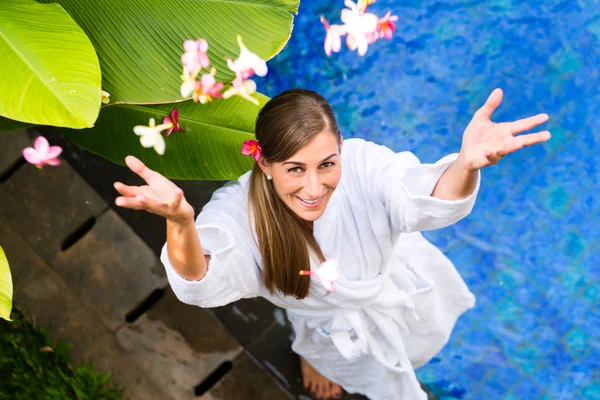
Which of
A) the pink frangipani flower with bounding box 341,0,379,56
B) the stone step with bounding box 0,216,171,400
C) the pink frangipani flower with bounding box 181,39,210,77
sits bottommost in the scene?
the stone step with bounding box 0,216,171,400

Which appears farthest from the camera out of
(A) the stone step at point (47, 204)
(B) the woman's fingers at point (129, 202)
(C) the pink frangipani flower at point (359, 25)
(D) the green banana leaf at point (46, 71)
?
(A) the stone step at point (47, 204)

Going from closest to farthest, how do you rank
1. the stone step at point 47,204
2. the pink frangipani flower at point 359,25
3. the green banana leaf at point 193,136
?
the pink frangipani flower at point 359,25, the green banana leaf at point 193,136, the stone step at point 47,204

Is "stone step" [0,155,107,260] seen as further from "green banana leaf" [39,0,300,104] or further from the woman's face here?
the woman's face

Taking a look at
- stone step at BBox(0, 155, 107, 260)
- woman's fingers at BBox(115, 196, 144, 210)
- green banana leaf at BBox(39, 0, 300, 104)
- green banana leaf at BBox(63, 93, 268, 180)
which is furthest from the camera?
stone step at BBox(0, 155, 107, 260)

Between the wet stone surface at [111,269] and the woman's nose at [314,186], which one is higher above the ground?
the woman's nose at [314,186]

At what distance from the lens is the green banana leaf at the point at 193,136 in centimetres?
200

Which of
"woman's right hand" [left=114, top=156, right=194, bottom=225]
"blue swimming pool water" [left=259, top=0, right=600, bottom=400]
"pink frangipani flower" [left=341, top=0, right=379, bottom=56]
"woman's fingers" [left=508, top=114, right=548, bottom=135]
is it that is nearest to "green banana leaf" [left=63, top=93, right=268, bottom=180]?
"pink frangipani flower" [left=341, top=0, right=379, bottom=56]

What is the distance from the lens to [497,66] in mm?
3270

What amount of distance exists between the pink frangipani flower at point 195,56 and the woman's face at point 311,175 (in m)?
0.31

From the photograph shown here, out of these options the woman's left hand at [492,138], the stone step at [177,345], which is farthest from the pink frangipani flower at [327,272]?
the stone step at [177,345]

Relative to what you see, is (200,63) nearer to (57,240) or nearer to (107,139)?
(107,139)

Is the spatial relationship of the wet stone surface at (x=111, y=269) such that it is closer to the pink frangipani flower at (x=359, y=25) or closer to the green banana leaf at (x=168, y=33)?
the green banana leaf at (x=168, y=33)

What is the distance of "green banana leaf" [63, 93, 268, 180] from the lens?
2000 mm

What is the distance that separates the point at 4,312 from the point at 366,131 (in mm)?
2041
